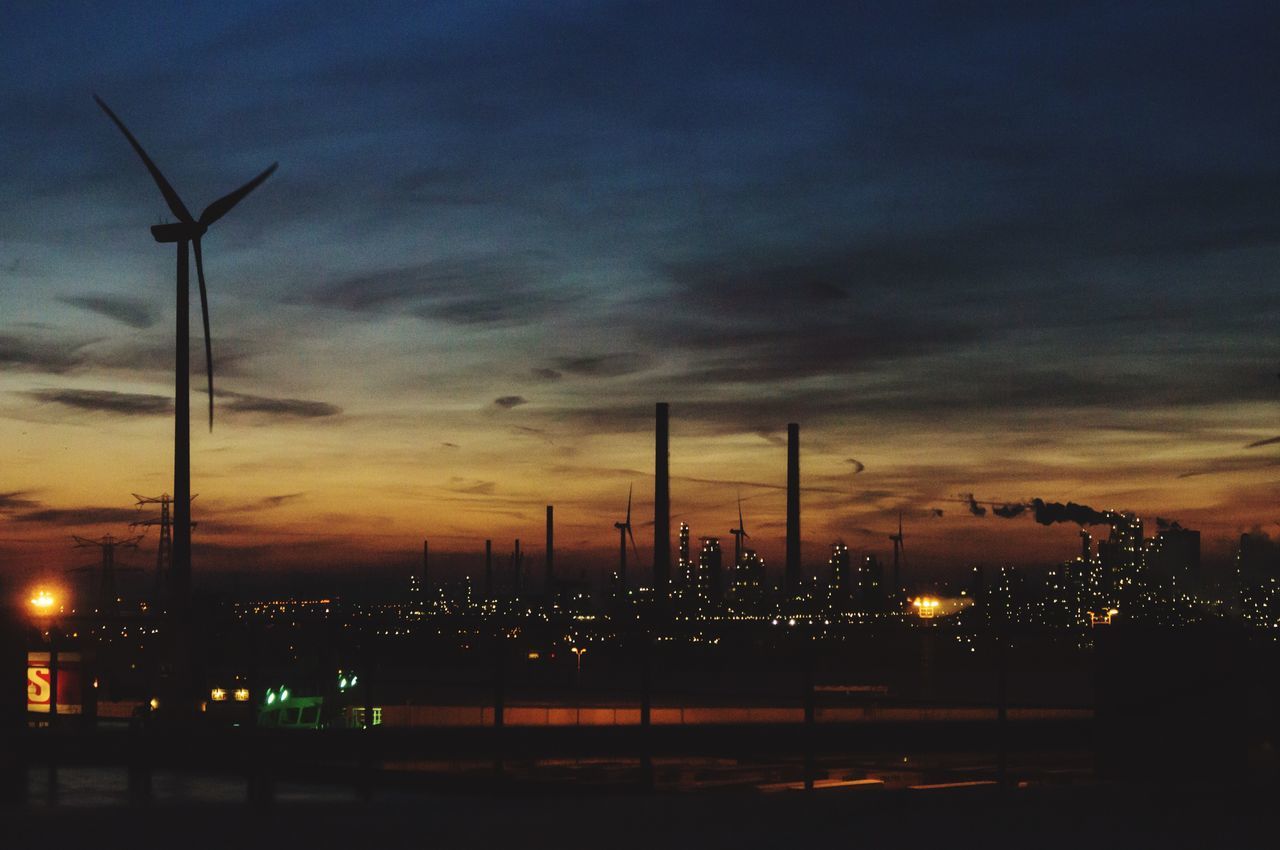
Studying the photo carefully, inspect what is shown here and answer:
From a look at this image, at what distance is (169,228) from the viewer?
33.1 meters

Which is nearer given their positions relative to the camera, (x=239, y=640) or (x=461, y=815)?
(x=461, y=815)

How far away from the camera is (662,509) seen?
326 ft

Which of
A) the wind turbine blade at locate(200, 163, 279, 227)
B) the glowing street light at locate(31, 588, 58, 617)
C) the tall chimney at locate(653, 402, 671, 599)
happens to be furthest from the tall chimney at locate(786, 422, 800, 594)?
the wind turbine blade at locate(200, 163, 279, 227)

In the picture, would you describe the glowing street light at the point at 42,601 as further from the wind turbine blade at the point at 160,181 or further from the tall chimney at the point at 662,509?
the tall chimney at the point at 662,509

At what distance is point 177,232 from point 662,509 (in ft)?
225

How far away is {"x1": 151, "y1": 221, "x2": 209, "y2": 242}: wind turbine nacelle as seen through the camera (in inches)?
1283

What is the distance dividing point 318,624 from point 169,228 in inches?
754

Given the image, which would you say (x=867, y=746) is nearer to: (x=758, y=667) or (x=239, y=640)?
(x=239, y=640)

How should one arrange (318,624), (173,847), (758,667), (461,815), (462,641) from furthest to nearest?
(758,667) < (462,641) < (318,624) < (461,815) < (173,847)

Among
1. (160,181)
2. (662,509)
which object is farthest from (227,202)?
(662,509)

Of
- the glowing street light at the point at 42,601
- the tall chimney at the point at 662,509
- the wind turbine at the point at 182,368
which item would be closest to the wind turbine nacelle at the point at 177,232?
the wind turbine at the point at 182,368

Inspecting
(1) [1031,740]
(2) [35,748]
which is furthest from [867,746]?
(2) [35,748]

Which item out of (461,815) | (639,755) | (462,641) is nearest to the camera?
(461,815)

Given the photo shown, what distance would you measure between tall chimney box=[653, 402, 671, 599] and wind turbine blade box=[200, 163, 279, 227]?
6402 cm
